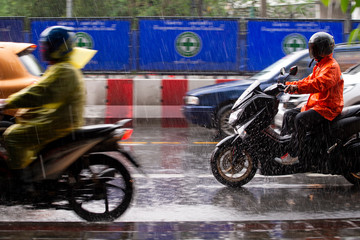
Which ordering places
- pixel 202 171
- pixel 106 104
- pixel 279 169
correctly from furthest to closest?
pixel 106 104 → pixel 202 171 → pixel 279 169

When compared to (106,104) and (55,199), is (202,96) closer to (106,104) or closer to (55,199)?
(106,104)

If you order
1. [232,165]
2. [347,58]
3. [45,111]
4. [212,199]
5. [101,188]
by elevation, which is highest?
[45,111]

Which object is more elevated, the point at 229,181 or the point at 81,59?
the point at 81,59

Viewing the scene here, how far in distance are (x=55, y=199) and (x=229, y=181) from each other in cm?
222

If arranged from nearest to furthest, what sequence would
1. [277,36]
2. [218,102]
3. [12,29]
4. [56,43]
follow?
[56,43] → [218,102] → [277,36] → [12,29]

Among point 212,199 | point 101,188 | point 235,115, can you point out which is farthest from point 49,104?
point 235,115

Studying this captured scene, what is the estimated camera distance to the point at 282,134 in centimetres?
583

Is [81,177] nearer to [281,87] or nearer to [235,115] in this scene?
[235,115]

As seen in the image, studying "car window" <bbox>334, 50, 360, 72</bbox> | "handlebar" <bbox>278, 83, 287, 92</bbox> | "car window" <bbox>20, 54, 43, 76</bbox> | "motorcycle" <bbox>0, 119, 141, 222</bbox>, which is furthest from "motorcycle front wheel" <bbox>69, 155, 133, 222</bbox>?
"car window" <bbox>334, 50, 360, 72</bbox>

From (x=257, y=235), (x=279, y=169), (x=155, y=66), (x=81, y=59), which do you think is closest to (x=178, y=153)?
(x=279, y=169)

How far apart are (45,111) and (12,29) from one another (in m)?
10.3

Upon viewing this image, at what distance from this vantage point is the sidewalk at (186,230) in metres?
4.06

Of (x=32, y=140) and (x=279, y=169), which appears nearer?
(x=32, y=140)

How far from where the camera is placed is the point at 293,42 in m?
13.4
